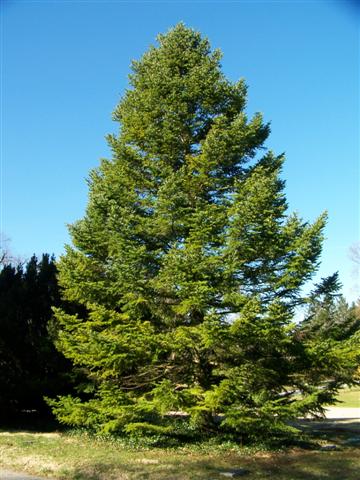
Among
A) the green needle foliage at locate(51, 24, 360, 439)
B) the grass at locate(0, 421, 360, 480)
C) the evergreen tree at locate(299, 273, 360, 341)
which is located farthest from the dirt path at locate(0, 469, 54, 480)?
the evergreen tree at locate(299, 273, 360, 341)

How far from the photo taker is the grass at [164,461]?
27.3 feet

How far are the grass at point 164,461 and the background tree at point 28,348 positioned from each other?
100 inches

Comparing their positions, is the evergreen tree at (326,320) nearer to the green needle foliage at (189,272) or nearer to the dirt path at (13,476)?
the green needle foliage at (189,272)

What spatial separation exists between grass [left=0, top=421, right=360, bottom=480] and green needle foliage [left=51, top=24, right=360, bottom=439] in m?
0.60

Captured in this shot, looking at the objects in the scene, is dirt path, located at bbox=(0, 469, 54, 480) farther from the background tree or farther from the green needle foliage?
the background tree

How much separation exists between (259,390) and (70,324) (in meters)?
5.40

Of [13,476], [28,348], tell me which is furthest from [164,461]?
[28,348]

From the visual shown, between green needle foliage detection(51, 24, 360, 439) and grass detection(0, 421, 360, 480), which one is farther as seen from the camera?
green needle foliage detection(51, 24, 360, 439)

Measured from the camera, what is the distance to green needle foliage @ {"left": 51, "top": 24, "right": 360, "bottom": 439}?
1010cm

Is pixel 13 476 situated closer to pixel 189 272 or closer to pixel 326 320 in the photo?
pixel 189 272

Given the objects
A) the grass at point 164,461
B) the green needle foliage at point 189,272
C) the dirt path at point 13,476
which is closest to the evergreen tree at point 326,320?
the green needle foliage at point 189,272

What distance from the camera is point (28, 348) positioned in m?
15.4

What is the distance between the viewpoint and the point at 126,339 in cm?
1075

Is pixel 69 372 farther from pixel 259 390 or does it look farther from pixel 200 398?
pixel 259 390
